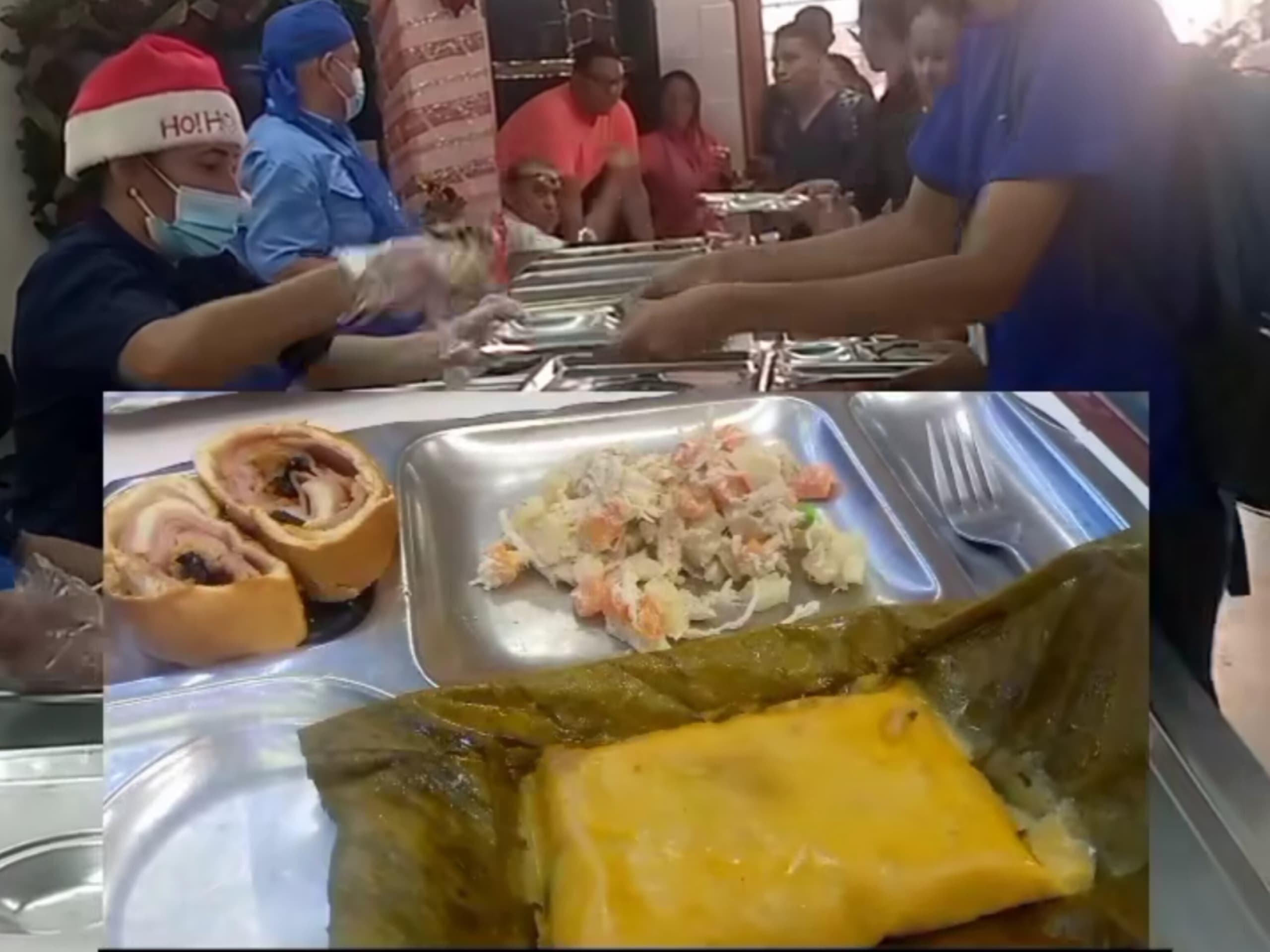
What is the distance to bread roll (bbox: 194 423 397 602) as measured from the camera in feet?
2.69

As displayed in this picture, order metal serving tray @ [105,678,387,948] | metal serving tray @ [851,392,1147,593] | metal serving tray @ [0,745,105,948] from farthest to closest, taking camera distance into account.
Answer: metal serving tray @ [0,745,105,948], metal serving tray @ [851,392,1147,593], metal serving tray @ [105,678,387,948]

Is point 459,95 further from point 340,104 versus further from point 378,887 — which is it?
point 378,887

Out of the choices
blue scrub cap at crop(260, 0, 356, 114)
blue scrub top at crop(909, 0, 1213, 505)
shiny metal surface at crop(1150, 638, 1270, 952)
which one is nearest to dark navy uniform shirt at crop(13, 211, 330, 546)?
blue scrub cap at crop(260, 0, 356, 114)

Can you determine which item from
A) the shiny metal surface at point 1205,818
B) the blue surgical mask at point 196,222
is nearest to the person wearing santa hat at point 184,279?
the blue surgical mask at point 196,222

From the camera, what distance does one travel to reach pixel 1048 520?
2.95 ft

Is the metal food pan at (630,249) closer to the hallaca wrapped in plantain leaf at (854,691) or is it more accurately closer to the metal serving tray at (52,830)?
the hallaca wrapped in plantain leaf at (854,691)

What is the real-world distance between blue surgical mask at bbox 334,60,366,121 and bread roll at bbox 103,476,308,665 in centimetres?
24

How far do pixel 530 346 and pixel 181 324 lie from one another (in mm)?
219

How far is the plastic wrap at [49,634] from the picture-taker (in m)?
0.93

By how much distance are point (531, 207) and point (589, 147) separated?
54 millimetres

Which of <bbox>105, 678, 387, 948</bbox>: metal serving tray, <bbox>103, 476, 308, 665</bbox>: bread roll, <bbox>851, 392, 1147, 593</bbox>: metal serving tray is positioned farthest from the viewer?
<bbox>851, 392, 1147, 593</bbox>: metal serving tray

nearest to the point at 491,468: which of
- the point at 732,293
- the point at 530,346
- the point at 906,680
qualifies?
the point at 530,346

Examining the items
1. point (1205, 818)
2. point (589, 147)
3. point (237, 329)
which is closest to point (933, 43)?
point (589, 147)

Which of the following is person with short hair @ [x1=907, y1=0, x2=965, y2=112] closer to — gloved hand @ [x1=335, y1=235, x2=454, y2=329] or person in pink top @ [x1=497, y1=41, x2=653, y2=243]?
person in pink top @ [x1=497, y1=41, x2=653, y2=243]
